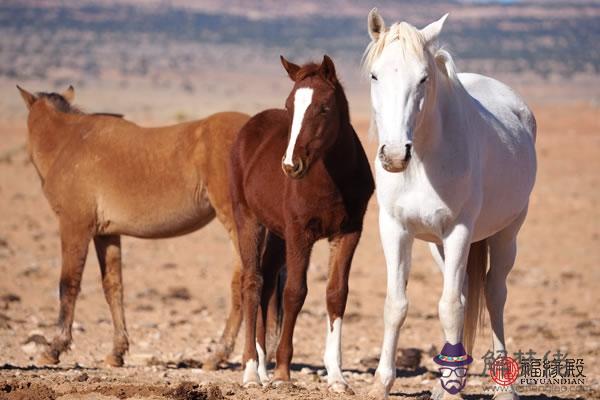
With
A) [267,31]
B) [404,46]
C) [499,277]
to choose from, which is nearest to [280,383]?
[499,277]

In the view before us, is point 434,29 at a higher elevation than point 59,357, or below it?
higher

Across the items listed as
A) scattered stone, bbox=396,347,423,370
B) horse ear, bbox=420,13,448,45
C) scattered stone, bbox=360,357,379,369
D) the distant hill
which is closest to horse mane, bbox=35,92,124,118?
scattered stone, bbox=360,357,379,369

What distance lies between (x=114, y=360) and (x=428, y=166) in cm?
363

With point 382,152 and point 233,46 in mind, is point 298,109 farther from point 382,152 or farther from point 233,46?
point 233,46

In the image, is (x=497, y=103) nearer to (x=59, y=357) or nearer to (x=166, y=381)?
(x=166, y=381)

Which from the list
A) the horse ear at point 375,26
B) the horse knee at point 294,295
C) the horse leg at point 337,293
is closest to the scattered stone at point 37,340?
the horse knee at point 294,295

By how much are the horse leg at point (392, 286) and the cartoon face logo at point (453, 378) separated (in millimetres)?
306

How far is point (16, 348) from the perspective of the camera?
9.04 metres

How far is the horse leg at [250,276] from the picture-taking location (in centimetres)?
724

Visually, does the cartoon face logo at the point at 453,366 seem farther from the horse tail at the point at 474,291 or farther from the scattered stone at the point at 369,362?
the scattered stone at the point at 369,362

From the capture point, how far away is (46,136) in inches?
371

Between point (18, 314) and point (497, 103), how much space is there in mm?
5529

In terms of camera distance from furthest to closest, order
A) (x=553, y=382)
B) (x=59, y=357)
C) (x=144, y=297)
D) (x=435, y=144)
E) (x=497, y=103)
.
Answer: (x=144, y=297), (x=59, y=357), (x=553, y=382), (x=497, y=103), (x=435, y=144)

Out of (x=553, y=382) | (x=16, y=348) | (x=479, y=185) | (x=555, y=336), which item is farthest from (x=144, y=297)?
(x=479, y=185)
